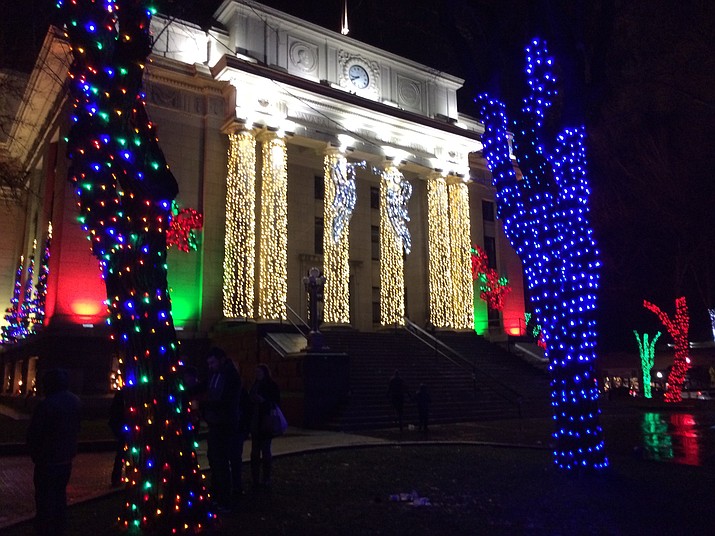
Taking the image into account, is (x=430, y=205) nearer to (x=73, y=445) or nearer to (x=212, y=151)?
(x=212, y=151)

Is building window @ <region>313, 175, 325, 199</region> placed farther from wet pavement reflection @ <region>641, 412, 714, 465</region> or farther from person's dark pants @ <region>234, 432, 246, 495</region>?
person's dark pants @ <region>234, 432, 246, 495</region>

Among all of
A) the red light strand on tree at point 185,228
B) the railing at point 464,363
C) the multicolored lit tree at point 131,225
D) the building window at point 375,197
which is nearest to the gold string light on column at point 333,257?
the railing at point 464,363

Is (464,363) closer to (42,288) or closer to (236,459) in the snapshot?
(42,288)

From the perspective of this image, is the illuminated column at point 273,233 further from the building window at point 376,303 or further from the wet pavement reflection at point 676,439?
the wet pavement reflection at point 676,439

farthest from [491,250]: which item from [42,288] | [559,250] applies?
[559,250]

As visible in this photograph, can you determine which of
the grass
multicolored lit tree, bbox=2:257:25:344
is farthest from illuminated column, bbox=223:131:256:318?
the grass

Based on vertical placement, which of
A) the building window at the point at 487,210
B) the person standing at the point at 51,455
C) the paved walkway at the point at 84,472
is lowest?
the paved walkway at the point at 84,472

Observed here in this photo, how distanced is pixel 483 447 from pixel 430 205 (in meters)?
17.6

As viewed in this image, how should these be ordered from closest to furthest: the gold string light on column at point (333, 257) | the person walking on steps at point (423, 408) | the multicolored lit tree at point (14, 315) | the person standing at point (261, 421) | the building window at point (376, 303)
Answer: the person standing at point (261, 421) < the person walking on steps at point (423, 408) < the gold string light on column at point (333, 257) < the multicolored lit tree at point (14, 315) < the building window at point (376, 303)

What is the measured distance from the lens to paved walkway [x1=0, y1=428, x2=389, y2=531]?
7207 mm

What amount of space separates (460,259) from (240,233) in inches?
457

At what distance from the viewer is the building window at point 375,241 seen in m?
30.0

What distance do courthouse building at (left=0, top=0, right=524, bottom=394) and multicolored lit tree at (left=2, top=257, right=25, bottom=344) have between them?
806mm

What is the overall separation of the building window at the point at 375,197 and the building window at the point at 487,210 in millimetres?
6503
